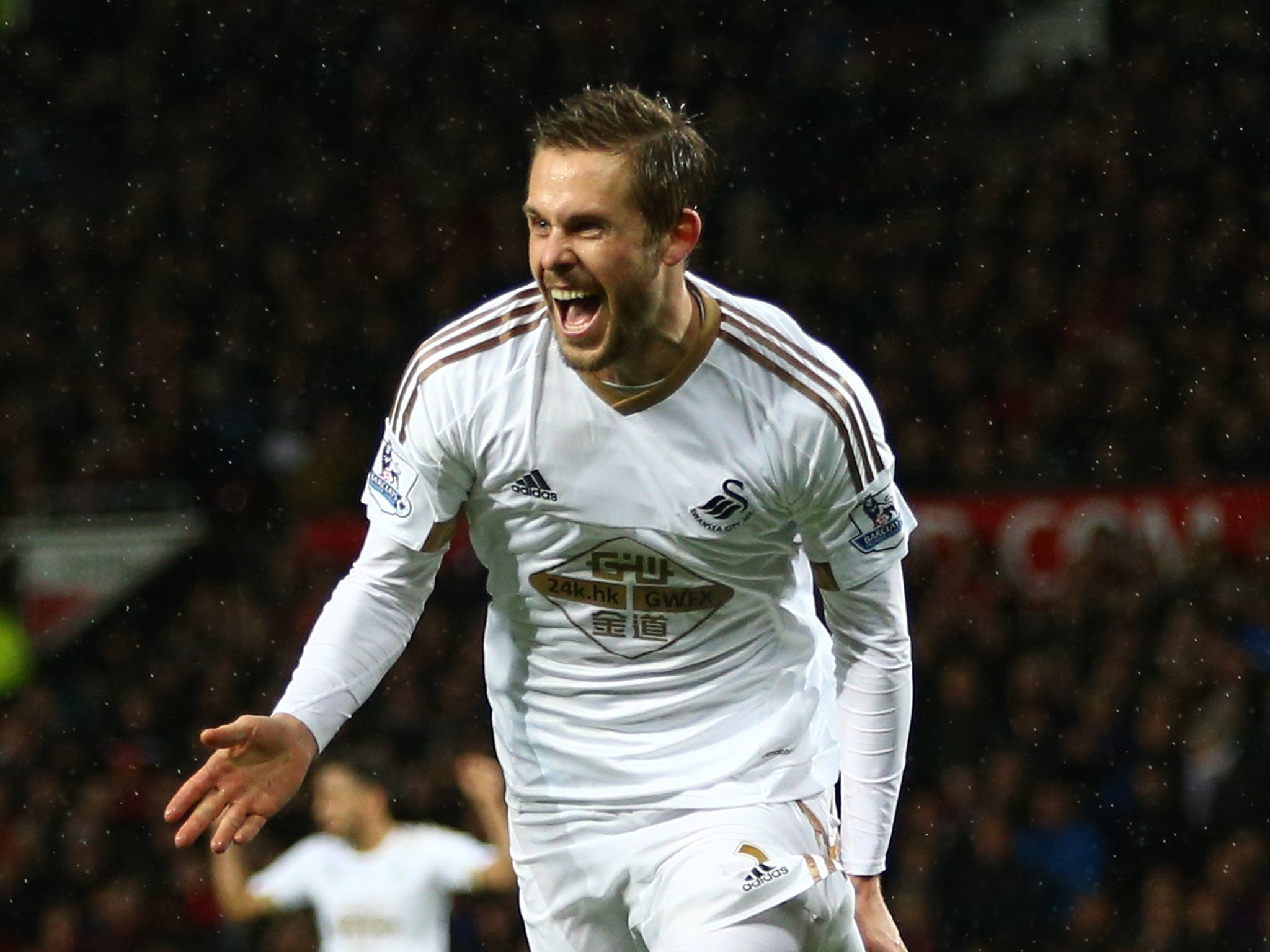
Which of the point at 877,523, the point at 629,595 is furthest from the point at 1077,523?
the point at 629,595

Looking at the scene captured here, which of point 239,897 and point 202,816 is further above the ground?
point 202,816

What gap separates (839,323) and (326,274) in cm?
289

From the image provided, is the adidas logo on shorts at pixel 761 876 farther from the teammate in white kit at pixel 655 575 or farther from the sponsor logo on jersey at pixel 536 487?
the sponsor logo on jersey at pixel 536 487

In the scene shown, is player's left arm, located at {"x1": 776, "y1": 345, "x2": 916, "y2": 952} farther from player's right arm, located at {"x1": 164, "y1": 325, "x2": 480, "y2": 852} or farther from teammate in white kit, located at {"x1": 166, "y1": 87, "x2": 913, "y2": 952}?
player's right arm, located at {"x1": 164, "y1": 325, "x2": 480, "y2": 852}

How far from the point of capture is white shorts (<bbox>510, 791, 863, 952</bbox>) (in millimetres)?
A: 2967

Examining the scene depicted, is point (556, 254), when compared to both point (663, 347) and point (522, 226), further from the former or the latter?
point (522, 226)

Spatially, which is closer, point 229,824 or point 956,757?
point 229,824

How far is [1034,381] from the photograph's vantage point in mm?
9133

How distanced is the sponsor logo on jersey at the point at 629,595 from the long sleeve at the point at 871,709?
22cm

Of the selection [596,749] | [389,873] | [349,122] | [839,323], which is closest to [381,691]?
[389,873]

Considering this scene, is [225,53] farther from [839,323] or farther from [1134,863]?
[1134,863]

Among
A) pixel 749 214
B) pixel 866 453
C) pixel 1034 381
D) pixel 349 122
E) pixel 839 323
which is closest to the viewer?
pixel 866 453

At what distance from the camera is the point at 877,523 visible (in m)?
3.10

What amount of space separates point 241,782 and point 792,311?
7269mm
